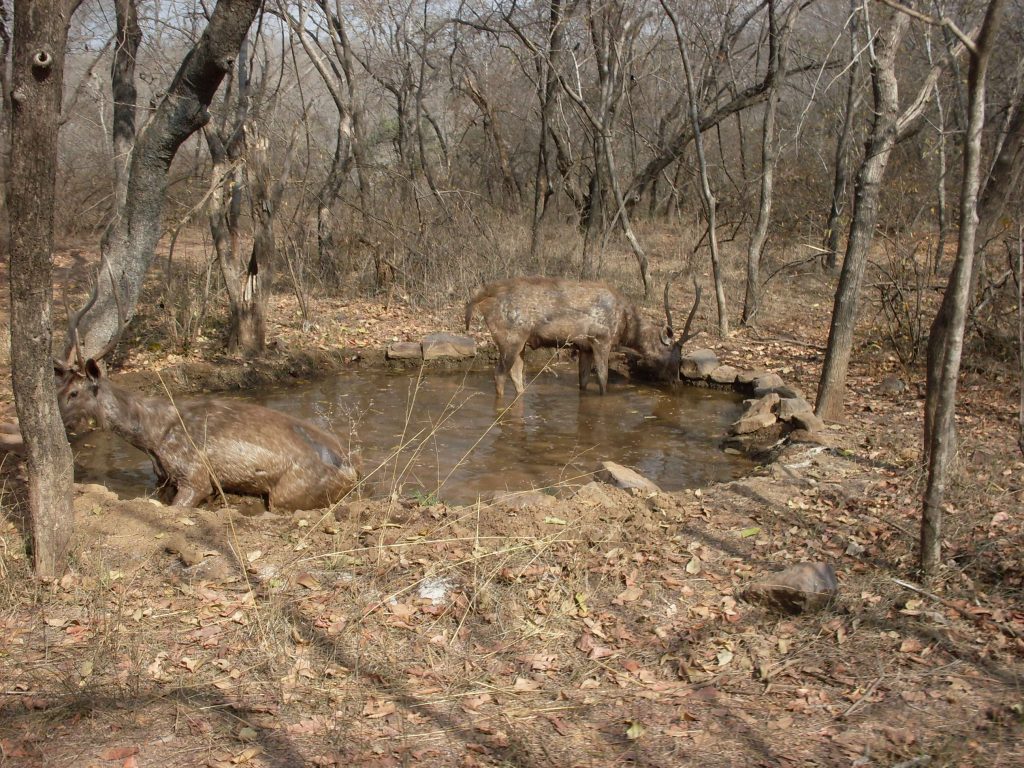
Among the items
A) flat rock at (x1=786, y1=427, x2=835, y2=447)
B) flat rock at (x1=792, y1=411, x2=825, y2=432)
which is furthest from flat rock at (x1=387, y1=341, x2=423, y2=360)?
flat rock at (x1=786, y1=427, x2=835, y2=447)

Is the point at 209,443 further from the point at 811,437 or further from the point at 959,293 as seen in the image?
the point at 811,437

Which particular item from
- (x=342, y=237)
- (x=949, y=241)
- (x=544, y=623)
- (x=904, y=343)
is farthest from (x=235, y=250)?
(x=949, y=241)

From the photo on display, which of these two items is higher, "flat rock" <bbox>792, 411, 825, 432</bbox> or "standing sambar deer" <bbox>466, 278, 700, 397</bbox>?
"standing sambar deer" <bbox>466, 278, 700, 397</bbox>

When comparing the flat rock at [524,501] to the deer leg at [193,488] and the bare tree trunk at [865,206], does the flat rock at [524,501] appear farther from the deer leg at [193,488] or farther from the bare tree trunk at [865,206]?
the bare tree trunk at [865,206]

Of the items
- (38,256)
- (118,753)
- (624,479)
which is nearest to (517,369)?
(624,479)

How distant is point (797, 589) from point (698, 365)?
28.4 feet

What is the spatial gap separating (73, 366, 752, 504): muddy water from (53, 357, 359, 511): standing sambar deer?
82cm

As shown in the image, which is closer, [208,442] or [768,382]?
[208,442]

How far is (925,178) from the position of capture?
21.2 m

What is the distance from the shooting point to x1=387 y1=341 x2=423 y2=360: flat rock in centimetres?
1430

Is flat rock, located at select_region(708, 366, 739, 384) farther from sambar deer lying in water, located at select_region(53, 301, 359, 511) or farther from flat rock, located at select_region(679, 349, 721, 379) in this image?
sambar deer lying in water, located at select_region(53, 301, 359, 511)

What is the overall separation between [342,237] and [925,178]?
14.1 m

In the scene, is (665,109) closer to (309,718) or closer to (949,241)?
(949,241)

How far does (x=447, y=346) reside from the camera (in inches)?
568
